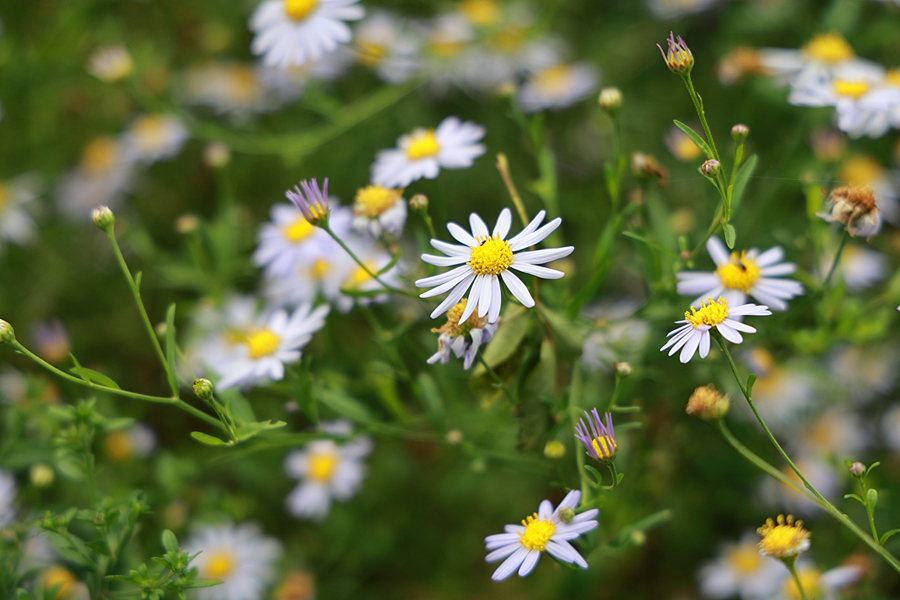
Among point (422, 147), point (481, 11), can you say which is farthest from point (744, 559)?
point (481, 11)

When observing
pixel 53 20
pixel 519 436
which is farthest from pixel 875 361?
pixel 53 20

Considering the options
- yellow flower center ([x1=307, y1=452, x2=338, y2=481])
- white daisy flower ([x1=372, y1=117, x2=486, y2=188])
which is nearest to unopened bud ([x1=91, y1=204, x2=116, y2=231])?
white daisy flower ([x1=372, y1=117, x2=486, y2=188])

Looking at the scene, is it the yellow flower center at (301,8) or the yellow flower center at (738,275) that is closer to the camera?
the yellow flower center at (738,275)

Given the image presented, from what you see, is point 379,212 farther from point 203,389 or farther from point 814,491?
point 814,491

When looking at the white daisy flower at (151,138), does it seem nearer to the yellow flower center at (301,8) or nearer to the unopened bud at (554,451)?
the yellow flower center at (301,8)

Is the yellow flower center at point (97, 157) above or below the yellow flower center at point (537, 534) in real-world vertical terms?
above

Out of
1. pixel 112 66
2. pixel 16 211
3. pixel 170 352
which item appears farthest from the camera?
pixel 16 211

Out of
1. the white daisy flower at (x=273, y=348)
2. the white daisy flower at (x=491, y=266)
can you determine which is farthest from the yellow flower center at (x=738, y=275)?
the white daisy flower at (x=273, y=348)
